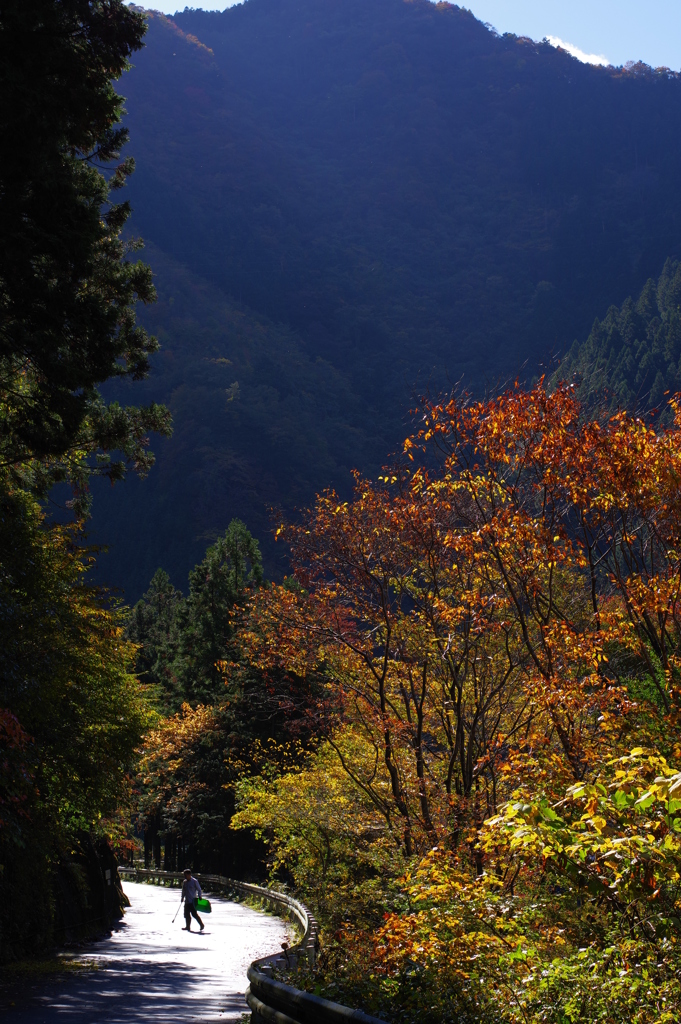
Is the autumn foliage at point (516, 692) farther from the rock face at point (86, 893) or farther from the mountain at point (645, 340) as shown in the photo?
the mountain at point (645, 340)

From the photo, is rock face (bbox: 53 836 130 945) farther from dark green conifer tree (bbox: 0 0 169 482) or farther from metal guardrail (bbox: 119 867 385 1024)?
dark green conifer tree (bbox: 0 0 169 482)

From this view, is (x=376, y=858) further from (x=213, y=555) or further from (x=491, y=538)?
(x=213, y=555)

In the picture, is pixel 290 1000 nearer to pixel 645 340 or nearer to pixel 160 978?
pixel 160 978

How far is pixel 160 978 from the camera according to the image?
15.1m

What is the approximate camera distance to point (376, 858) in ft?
52.4

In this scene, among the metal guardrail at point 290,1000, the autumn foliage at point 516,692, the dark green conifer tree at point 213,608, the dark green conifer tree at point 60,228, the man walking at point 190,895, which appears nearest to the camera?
the autumn foliage at point 516,692

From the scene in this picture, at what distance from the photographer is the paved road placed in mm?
11625

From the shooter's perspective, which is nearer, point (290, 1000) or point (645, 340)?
point (290, 1000)

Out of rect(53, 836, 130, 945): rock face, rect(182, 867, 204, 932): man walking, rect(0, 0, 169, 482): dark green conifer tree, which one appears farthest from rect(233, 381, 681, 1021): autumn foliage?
rect(0, 0, 169, 482): dark green conifer tree

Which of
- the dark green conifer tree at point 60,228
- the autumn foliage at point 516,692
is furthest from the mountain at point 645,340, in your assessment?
the dark green conifer tree at point 60,228

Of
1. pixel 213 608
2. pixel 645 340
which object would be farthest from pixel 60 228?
pixel 645 340

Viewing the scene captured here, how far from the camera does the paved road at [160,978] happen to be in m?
11.6

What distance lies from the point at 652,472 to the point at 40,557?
11.2 meters

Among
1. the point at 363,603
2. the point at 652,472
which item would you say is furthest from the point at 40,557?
the point at 652,472
